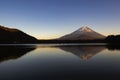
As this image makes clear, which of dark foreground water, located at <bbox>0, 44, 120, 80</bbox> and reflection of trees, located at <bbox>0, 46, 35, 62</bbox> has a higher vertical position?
reflection of trees, located at <bbox>0, 46, 35, 62</bbox>

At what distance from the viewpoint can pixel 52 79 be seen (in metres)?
13.3

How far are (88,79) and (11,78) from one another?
597 centimetres

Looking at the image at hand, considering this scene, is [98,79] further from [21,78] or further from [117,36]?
[117,36]

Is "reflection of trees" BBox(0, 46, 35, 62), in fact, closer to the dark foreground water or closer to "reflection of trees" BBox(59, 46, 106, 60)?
the dark foreground water

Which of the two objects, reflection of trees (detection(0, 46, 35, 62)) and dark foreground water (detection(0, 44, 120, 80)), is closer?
dark foreground water (detection(0, 44, 120, 80))

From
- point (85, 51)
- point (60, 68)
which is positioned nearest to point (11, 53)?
point (85, 51)

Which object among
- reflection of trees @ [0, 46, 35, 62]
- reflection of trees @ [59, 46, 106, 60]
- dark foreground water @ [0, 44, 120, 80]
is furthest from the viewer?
reflection of trees @ [59, 46, 106, 60]

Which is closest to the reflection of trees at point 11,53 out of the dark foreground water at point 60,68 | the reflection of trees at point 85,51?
the dark foreground water at point 60,68

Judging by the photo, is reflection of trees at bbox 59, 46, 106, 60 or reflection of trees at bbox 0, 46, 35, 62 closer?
reflection of trees at bbox 0, 46, 35, 62

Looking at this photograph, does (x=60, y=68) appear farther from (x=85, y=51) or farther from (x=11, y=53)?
(x=85, y=51)

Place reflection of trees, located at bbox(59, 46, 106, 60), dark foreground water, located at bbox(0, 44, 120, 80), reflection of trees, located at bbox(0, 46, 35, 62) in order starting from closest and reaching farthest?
dark foreground water, located at bbox(0, 44, 120, 80)
reflection of trees, located at bbox(0, 46, 35, 62)
reflection of trees, located at bbox(59, 46, 106, 60)

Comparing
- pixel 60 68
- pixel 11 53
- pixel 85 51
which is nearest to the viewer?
pixel 60 68

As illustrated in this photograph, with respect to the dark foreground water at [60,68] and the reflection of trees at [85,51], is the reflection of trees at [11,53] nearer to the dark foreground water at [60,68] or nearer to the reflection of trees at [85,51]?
the dark foreground water at [60,68]

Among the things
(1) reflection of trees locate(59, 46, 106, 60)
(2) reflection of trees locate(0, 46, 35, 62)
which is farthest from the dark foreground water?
(1) reflection of trees locate(59, 46, 106, 60)
